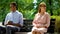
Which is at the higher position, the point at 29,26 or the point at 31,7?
the point at 31,7

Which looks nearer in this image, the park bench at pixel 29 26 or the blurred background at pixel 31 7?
the park bench at pixel 29 26

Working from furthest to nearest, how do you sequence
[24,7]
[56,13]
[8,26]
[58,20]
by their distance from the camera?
[24,7], [56,13], [58,20], [8,26]

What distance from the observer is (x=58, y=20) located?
4.52 meters

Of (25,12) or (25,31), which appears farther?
(25,12)

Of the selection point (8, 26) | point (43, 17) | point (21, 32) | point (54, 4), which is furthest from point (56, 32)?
point (54, 4)

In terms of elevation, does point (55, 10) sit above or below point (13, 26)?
above

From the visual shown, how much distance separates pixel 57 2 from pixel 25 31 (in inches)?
71.1

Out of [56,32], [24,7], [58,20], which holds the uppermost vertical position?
[24,7]

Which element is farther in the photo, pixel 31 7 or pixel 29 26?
pixel 31 7

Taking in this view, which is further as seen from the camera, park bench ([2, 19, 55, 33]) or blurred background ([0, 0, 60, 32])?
blurred background ([0, 0, 60, 32])

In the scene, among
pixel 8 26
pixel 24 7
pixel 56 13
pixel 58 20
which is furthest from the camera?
pixel 24 7

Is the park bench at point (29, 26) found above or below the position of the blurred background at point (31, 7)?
below

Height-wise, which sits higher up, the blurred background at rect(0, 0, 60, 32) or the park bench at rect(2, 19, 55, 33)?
the blurred background at rect(0, 0, 60, 32)

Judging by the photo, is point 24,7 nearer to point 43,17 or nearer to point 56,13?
point 56,13
